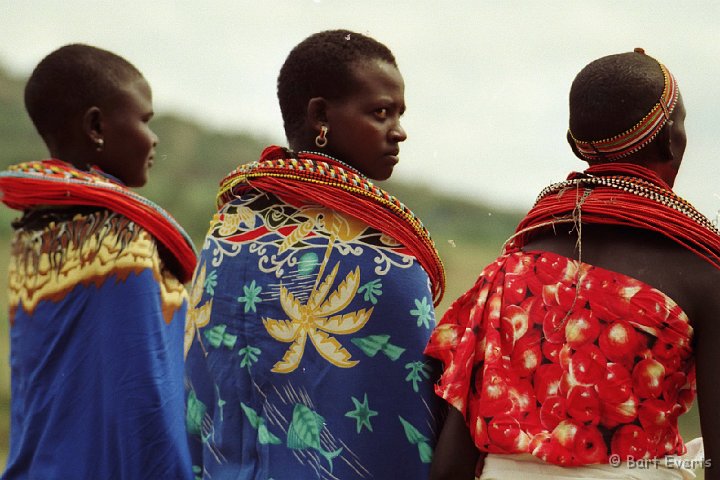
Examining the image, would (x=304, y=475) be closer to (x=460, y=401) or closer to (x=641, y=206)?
(x=460, y=401)

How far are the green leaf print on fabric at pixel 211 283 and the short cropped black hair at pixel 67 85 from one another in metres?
1.17

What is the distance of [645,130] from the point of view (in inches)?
108

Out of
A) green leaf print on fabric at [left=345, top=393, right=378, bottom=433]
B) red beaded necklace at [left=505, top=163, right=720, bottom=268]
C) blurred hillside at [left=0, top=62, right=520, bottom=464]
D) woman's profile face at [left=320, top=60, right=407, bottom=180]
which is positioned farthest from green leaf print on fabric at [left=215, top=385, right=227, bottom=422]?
blurred hillside at [left=0, top=62, right=520, bottom=464]

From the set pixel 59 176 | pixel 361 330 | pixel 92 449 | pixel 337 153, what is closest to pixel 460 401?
pixel 361 330

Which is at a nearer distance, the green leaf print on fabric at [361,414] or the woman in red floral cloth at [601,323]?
the woman in red floral cloth at [601,323]

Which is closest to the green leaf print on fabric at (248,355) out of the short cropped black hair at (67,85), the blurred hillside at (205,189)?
the short cropped black hair at (67,85)

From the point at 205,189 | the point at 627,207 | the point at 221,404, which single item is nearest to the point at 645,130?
the point at 627,207

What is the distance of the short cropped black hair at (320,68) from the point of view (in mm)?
3119

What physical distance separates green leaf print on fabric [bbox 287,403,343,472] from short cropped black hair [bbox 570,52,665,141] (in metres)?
1.08

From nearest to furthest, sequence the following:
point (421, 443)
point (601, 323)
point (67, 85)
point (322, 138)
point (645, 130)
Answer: point (601, 323), point (645, 130), point (421, 443), point (322, 138), point (67, 85)

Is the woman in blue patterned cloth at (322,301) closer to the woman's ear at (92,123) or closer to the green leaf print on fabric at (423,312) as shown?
the green leaf print on fabric at (423,312)

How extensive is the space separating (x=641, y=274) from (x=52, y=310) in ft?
6.87

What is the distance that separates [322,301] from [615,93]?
982mm

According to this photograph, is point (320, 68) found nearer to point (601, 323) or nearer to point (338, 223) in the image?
point (338, 223)
